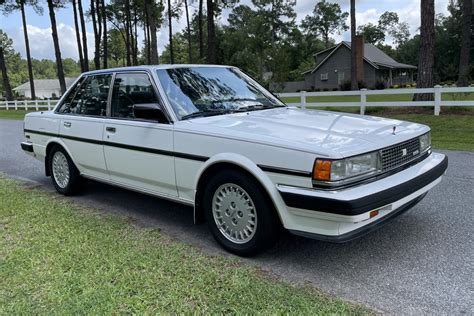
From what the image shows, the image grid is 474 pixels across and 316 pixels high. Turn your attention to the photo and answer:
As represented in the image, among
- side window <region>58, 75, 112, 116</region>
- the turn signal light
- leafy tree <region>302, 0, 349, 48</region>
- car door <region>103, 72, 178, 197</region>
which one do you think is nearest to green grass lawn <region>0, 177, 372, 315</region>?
car door <region>103, 72, 178, 197</region>

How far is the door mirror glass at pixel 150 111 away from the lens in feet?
13.5

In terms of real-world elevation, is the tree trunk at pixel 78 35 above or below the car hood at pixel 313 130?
above

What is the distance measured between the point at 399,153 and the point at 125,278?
2.48m

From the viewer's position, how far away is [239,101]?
15.2ft

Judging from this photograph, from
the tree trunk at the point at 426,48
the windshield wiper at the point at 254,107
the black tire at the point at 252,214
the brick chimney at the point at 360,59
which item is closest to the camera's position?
the black tire at the point at 252,214

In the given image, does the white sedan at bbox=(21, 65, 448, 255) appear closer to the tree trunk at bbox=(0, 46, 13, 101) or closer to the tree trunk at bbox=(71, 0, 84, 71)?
the tree trunk at bbox=(71, 0, 84, 71)

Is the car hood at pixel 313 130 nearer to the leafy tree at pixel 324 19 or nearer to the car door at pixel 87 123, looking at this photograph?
the car door at pixel 87 123

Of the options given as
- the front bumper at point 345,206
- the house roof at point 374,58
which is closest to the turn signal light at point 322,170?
the front bumper at point 345,206

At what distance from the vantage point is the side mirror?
412 centimetres

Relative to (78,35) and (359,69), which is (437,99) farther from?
(359,69)

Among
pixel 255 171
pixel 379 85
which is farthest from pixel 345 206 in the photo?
pixel 379 85

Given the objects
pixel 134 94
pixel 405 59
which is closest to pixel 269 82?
pixel 134 94

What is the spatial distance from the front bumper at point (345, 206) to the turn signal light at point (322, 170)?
0.34 ft

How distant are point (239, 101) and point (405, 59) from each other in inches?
2674
